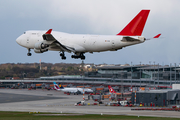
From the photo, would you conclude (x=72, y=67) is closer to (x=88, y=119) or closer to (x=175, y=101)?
(x=175, y=101)

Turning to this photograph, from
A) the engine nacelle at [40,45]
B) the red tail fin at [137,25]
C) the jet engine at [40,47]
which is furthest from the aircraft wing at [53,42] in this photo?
the red tail fin at [137,25]

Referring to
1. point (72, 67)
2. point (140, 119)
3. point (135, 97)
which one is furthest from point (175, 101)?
point (72, 67)

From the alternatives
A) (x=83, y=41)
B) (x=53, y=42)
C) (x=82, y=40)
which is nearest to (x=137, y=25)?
(x=83, y=41)

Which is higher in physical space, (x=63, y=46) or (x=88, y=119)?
(x=63, y=46)

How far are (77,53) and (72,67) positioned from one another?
432 ft

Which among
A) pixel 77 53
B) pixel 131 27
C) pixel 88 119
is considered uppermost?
pixel 131 27

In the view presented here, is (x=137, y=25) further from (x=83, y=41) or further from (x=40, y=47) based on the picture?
(x=40, y=47)

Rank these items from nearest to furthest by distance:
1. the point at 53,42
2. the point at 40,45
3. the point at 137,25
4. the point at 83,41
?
1. the point at 137,25
2. the point at 83,41
3. the point at 40,45
4. the point at 53,42

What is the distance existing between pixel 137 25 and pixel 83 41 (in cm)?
1069

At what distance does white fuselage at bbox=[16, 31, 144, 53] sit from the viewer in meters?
59.0

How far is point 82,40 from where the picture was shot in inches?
2409

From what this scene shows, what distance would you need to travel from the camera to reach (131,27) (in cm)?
5897

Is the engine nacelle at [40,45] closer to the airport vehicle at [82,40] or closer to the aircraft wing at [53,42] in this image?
the airport vehicle at [82,40]

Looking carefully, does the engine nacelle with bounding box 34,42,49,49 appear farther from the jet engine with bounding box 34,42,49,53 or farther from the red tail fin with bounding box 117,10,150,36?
the red tail fin with bounding box 117,10,150,36
